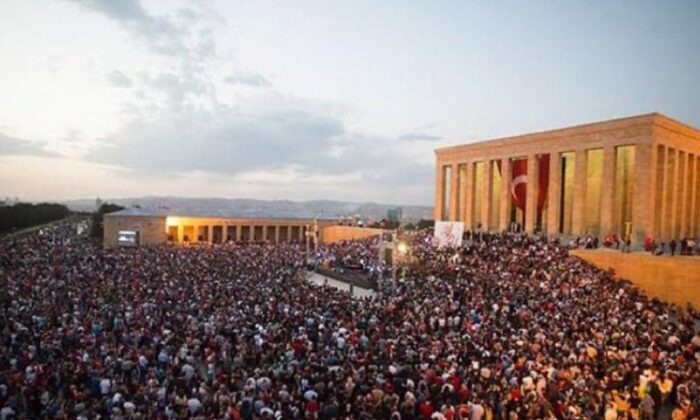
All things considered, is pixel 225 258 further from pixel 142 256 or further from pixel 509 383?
pixel 509 383

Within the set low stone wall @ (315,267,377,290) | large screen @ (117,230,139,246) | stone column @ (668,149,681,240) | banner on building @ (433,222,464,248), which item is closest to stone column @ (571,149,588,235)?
stone column @ (668,149,681,240)

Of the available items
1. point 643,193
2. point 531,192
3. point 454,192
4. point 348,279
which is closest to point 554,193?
point 531,192

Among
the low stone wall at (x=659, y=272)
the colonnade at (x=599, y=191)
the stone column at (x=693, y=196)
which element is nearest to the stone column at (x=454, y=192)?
the colonnade at (x=599, y=191)

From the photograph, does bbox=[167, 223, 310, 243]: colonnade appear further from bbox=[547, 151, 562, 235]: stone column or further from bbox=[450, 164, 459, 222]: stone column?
bbox=[547, 151, 562, 235]: stone column

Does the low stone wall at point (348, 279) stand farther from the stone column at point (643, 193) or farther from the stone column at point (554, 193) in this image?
the stone column at point (643, 193)

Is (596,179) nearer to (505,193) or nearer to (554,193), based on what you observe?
(554,193)

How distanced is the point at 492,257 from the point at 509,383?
1659 centimetres

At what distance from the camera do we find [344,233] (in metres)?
61.7

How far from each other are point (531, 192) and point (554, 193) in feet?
6.66

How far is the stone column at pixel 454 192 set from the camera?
45.5 meters

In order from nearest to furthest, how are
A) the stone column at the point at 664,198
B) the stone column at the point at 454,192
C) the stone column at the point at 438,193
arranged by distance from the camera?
the stone column at the point at 664,198 → the stone column at the point at 454,192 → the stone column at the point at 438,193

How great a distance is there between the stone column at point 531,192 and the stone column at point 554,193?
120cm

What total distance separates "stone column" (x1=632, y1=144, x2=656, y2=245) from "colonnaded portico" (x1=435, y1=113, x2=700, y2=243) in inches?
1.9

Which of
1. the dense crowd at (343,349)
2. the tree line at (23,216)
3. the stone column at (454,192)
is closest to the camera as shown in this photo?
the dense crowd at (343,349)
